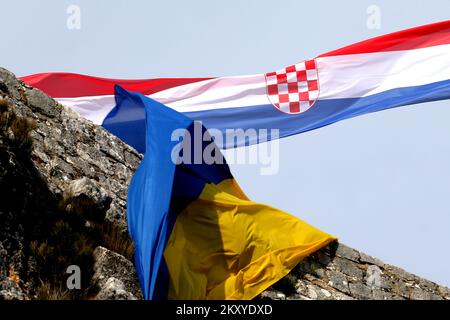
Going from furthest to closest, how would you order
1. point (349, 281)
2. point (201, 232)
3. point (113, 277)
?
1. point (349, 281)
2. point (201, 232)
3. point (113, 277)

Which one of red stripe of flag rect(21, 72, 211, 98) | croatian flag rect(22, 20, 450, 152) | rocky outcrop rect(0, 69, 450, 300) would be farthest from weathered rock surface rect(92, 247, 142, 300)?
red stripe of flag rect(21, 72, 211, 98)

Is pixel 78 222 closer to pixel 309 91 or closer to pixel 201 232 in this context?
pixel 201 232

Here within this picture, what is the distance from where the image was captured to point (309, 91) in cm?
1783

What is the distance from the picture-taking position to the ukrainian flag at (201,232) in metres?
11.3

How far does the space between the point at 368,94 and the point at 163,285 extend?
295 inches

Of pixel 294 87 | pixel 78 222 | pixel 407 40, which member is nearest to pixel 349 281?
pixel 78 222

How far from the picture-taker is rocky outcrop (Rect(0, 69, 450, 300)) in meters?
10.7

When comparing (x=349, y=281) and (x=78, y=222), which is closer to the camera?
(x=78, y=222)

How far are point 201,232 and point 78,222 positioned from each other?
1357 millimetres

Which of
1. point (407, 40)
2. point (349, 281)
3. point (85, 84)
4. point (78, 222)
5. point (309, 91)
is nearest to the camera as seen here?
point (78, 222)

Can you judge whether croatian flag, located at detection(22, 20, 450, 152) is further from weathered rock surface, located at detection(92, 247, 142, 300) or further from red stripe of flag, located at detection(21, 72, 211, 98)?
weathered rock surface, located at detection(92, 247, 142, 300)
